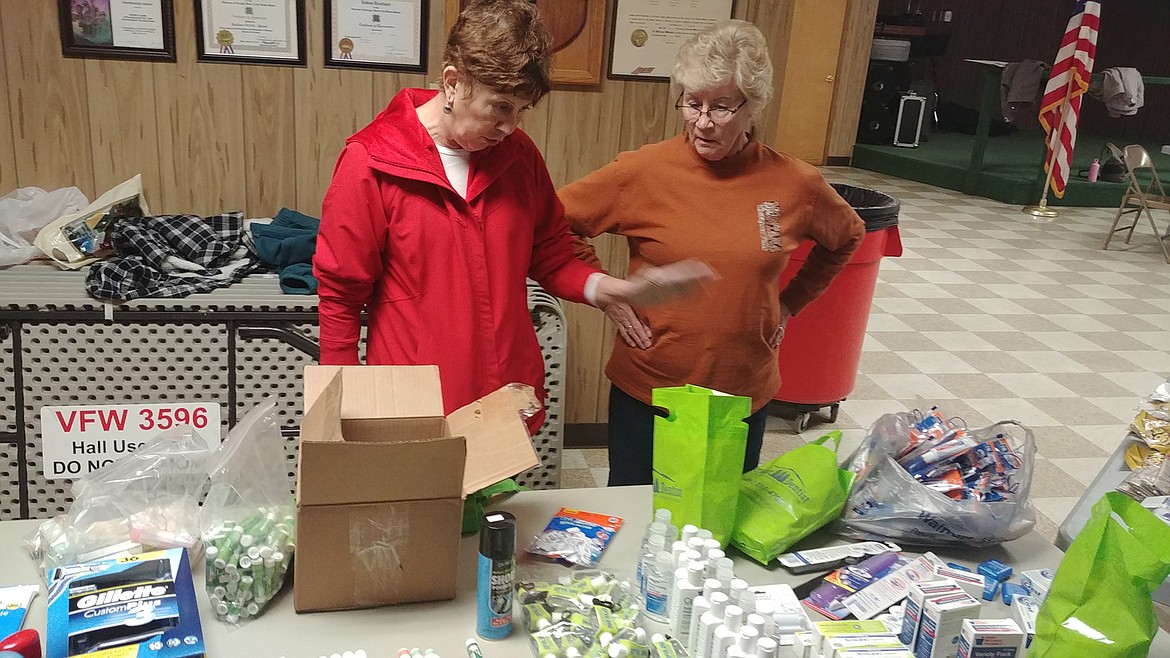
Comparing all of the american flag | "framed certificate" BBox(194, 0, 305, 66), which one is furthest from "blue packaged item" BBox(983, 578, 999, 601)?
the american flag

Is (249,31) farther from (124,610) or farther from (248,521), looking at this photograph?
(124,610)

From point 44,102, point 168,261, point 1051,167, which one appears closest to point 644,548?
point 168,261

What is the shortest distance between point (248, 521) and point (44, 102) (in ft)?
6.96

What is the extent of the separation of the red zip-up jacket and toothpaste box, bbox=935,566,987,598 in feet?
2.83

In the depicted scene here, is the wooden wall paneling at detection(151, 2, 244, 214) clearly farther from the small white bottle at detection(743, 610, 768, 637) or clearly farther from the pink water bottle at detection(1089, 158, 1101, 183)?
the pink water bottle at detection(1089, 158, 1101, 183)

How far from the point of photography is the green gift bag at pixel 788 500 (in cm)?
155

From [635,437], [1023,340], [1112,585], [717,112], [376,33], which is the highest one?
[376,33]

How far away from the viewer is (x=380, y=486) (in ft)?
4.17

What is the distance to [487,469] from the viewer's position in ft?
4.80

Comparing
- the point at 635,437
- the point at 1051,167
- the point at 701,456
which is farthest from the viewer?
the point at 1051,167

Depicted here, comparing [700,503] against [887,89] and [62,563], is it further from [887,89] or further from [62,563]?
[887,89]

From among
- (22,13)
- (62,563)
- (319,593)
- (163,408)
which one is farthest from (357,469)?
(22,13)

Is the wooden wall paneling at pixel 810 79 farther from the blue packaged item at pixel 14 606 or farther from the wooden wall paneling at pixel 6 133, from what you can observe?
the blue packaged item at pixel 14 606

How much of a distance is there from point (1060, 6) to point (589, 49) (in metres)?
12.3
